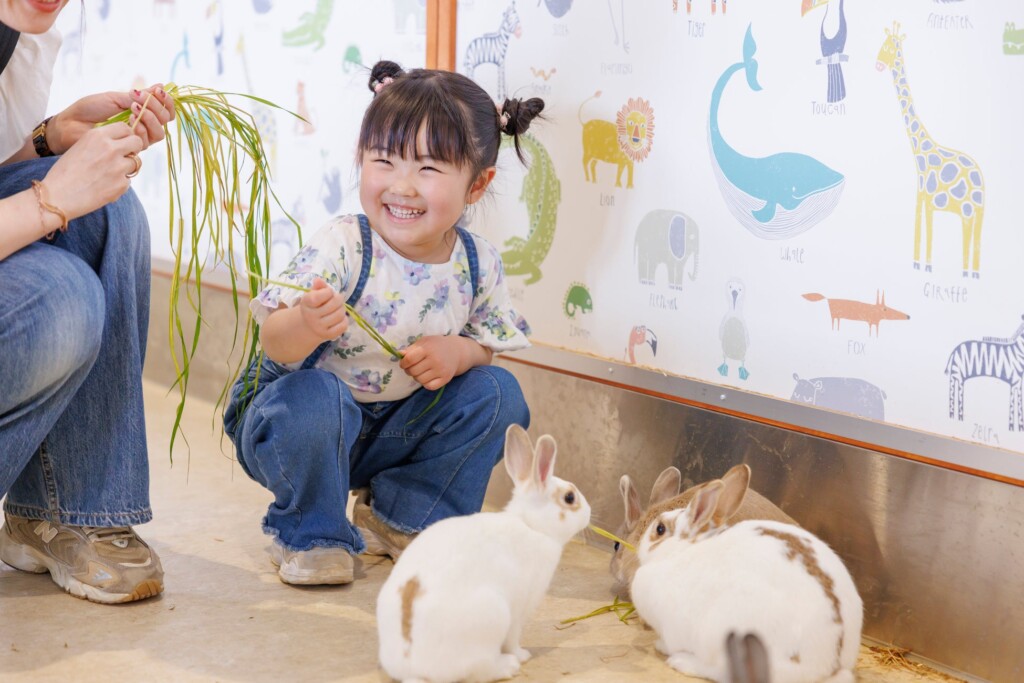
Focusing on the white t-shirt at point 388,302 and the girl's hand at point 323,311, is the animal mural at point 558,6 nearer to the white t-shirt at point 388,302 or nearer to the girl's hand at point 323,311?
the white t-shirt at point 388,302

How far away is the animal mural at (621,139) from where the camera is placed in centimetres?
195

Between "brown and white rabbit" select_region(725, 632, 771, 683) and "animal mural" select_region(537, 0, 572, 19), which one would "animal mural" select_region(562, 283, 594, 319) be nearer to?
"animal mural" select_region(537, 0, 572, 19)

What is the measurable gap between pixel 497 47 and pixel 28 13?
901mm

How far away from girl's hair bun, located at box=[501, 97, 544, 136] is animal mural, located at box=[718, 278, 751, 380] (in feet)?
1.43

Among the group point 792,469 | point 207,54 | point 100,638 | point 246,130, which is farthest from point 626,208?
point 207,54

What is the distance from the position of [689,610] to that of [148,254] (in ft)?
3.12

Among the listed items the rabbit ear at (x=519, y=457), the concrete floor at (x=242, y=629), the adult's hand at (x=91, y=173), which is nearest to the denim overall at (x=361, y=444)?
the concrete floor at (x=242, y=629)

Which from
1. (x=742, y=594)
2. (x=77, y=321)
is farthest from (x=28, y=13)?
(x=742, y=594)

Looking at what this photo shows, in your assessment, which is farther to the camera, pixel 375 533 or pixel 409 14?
pixel 409 14

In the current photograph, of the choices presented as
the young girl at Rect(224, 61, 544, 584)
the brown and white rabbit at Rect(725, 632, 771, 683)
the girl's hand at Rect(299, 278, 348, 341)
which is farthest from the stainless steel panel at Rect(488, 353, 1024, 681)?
the girl's hand at Rect(299, 278, 348, 341)

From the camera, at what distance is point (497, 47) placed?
2.18m

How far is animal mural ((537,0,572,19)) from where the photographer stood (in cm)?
204

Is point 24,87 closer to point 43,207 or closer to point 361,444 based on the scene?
point 43,207

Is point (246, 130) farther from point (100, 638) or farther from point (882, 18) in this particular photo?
point (882, 18)
